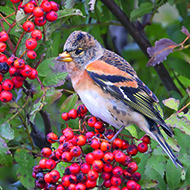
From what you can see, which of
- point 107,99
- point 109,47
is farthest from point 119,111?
point 109,47

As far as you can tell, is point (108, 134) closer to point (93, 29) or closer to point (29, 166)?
point (29, 166)

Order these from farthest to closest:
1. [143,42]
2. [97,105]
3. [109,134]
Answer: [143,42]
[97,105]
[109,134]

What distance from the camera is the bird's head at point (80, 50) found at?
256 centimetres

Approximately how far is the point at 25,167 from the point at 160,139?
2.95ft

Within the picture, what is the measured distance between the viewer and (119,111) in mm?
2441

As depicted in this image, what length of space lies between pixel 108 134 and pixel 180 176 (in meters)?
Answer: 0.49

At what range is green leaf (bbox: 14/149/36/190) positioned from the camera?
246 centimetres

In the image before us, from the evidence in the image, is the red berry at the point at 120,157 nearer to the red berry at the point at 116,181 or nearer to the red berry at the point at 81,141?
the red berry at the point at 116,181

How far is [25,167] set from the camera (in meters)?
2.51

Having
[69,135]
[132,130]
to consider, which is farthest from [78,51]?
[69,135]

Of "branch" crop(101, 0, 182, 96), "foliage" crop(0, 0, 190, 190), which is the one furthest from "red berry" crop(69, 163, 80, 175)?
"branch" crop(101, 0, 182, 96)

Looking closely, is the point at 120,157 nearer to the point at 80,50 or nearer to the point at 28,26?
the point at 28,26

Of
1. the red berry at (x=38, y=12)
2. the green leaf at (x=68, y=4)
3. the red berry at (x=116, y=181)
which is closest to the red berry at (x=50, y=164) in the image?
the red berry at (x=116, y=181)

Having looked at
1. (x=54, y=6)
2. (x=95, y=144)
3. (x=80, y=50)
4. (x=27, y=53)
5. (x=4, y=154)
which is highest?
(x=54, y=6)
